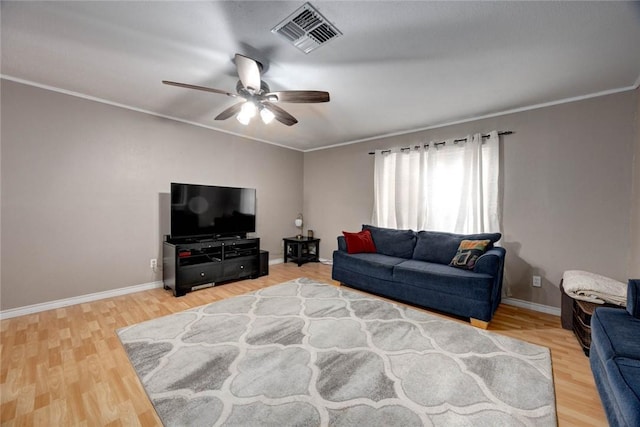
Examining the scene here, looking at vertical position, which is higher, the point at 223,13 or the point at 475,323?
the point at 223,13

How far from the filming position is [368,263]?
132 inches

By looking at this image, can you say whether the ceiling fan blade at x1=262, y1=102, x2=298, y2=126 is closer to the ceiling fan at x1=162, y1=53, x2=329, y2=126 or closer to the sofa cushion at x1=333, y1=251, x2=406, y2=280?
the ceiling fan at x1=162, y1=53, x2=329, y2=126

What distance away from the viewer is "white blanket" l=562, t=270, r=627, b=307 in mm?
2000

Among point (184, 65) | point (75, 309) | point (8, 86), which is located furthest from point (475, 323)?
point (8, 86)

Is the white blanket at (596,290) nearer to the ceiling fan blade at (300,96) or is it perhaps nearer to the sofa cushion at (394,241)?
the sofa cushion at (394,241)

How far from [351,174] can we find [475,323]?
123 inches

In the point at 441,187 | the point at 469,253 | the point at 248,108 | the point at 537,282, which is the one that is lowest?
the point at 537,282

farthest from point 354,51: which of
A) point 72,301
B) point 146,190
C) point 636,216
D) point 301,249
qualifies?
point 72,301

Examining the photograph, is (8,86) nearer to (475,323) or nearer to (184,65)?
(184,65)

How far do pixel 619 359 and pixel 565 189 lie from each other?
223 cm

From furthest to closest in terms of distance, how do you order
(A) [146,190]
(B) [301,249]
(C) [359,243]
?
(B) [301,249] < (C) [359,243] < (A) [146,190]

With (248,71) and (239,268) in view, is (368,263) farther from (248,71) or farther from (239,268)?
(248,71)

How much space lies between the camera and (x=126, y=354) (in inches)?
77.9

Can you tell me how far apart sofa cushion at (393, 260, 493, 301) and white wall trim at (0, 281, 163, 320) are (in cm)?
339
